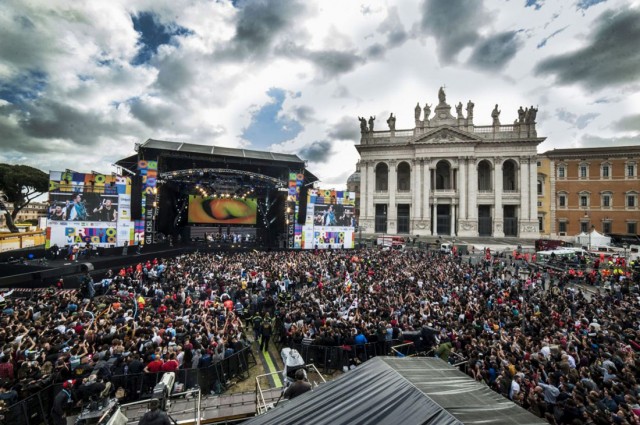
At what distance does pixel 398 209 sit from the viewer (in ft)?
160

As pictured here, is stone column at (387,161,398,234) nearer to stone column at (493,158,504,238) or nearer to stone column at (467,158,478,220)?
stone column at (467,158,478,220)

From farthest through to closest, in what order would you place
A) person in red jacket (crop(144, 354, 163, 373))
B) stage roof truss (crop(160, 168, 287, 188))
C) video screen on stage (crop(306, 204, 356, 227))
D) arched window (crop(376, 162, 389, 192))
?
arched window (crop(376, 162, 389, 192))
video screen on stage (crop(306, 204, 356, 227))
stage roof truss (crop(160, 168, 287, 188))
person in red jacket (crop(144, 354, 163, 373))

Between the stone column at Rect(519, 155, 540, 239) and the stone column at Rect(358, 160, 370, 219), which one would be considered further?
the stone column at Rect(358, 160, 370, 219)

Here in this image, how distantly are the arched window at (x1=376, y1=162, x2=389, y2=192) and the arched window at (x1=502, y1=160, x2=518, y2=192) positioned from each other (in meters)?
19.6

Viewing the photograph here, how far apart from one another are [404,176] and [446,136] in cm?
968

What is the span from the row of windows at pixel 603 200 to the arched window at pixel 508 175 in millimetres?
7528

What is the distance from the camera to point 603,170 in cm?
4400

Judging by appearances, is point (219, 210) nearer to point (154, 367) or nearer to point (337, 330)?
point (337, 330)

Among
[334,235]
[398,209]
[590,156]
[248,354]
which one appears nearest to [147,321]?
[248,354]

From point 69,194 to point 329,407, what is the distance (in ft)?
96.3

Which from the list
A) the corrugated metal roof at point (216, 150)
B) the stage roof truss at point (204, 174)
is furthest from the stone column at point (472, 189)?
the stage roof truss at point (204, 174)

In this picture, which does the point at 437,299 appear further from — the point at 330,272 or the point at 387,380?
the point at 387,380

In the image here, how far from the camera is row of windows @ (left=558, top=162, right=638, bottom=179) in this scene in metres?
42.7

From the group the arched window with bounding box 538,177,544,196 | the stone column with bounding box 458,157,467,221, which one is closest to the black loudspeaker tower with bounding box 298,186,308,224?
the stone column with bounding box 458,157,467,221
